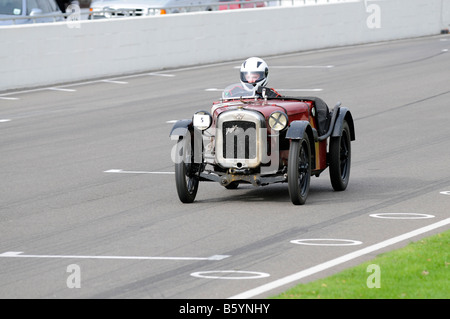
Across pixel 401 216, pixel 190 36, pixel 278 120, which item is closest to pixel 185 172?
pixel 278 120

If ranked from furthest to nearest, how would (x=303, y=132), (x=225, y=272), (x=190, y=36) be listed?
1. (x=190, y=36)
2. (x=303, y=132)
3. (x=225, y=272)

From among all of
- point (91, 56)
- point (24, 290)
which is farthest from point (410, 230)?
point (91, 56)

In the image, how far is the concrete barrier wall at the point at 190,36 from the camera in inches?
1014

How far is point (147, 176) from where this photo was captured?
45.9 ft

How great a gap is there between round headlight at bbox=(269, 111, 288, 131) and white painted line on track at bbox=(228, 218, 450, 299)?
2029mm

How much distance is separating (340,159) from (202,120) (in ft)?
6.46

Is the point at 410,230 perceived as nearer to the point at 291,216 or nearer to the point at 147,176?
the point at 291,216

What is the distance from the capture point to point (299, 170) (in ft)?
38.2

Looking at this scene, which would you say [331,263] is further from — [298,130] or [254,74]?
[254,74]

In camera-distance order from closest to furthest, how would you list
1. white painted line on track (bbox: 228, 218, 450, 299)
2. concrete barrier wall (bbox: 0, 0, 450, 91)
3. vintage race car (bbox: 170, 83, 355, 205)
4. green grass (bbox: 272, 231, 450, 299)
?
1. green grass (bbox: 272, 231, 450, 299)
2. white painted line on track (bbox: 228, 218, 450, 299)
3. vintage race car (bbox: 170, 83, 355, 205)
4. concrete barrier wall (bbox: 0, 0, 450, 91)

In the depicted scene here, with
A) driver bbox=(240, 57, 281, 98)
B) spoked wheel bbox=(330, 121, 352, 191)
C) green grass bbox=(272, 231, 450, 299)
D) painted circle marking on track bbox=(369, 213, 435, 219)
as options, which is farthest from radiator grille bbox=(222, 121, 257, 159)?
green grass bbox=(272, 231, 450, 299)

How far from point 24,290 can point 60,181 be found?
565cm

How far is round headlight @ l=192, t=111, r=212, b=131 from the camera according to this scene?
1166cm

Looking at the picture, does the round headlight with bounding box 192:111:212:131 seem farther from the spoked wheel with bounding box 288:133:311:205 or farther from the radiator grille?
the spoked wheel with bounding box 288:133:311:205
